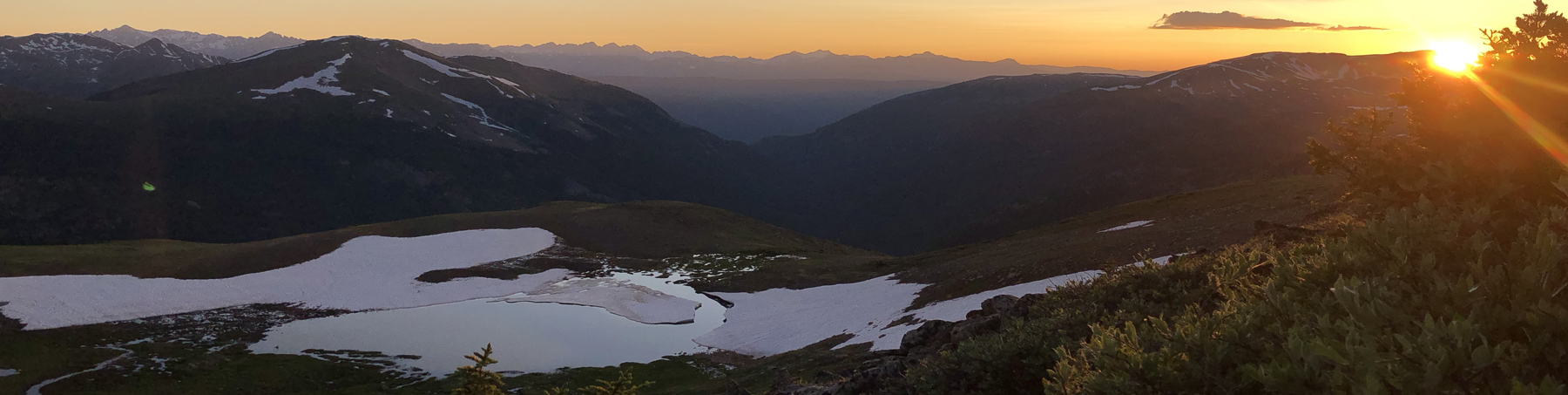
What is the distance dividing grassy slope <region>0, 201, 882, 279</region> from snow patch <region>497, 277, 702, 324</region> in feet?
51.8

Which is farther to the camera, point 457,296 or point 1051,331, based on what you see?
point 457,296

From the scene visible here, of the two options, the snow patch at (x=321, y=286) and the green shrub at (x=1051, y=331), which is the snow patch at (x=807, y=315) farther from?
the snow patch at (x=321, y=286)

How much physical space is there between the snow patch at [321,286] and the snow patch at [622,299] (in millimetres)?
2780

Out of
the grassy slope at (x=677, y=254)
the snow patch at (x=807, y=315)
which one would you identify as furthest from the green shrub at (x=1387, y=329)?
the snow patch at (x=807, y=315)

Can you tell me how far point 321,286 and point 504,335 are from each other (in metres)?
20.6

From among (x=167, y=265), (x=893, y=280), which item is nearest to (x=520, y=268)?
(x=167, y=265)

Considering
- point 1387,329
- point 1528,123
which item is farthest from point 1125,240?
point 1387,329

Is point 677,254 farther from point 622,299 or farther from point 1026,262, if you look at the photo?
point 1026,262

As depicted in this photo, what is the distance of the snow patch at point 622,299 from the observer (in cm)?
5328

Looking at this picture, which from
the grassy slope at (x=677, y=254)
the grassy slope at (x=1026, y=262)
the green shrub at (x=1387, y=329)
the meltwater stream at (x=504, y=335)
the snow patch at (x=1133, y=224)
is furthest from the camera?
the snow patch at (x=1133, y=224)

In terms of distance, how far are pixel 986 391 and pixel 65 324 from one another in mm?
54316

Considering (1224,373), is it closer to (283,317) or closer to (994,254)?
(994,254)

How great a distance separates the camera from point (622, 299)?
57.1 metres

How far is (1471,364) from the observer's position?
5.02 meters
